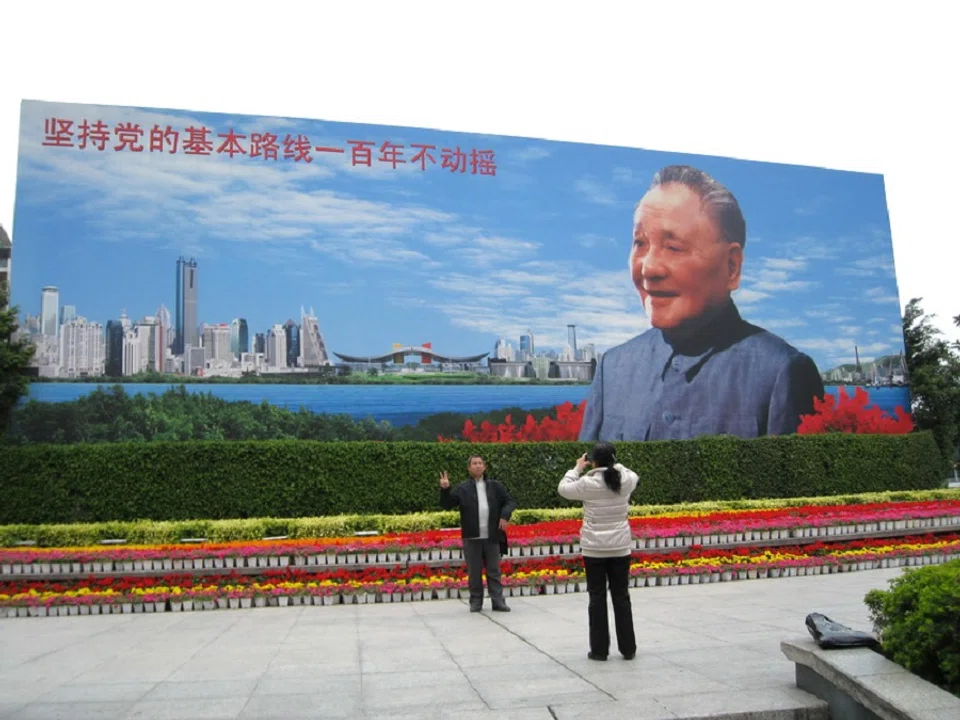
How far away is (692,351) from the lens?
2158cm

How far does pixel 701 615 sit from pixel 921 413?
68.0ft

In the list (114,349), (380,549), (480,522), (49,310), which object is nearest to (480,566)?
(480,522)

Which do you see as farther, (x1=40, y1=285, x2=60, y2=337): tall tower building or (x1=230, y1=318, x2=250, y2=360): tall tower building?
(x1=230, y1=318, x2=250, y2=360): tall tower building

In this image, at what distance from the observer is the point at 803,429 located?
21891 millimetres

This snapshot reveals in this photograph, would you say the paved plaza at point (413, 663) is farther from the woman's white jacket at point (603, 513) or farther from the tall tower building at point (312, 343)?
the tall tower building at point (312, 343)

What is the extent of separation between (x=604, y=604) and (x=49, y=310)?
16179 millimetres

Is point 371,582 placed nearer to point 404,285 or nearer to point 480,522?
point 480,522

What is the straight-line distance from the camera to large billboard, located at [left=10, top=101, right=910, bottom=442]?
1827 cm

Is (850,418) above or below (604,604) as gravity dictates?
above

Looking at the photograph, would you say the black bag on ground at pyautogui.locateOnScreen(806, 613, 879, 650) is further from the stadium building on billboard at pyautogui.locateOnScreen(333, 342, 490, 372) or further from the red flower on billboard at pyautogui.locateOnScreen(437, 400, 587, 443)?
the stadium building on billboard at pyautogui.locateOnScreen(333, 342, 490, 372)

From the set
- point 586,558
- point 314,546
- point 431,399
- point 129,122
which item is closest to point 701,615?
point 586,558

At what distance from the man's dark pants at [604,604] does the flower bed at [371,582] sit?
4.24m

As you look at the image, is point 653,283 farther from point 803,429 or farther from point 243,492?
point 243,492

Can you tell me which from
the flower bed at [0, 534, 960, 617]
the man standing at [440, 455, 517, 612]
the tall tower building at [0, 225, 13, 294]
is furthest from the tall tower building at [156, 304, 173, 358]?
Answer: the man standing at [440, 455, 517, 612]
